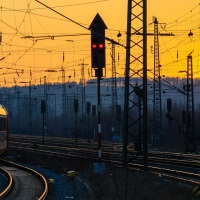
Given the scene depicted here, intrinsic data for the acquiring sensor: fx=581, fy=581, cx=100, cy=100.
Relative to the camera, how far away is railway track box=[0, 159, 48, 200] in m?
19.2

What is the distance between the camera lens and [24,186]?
2259 cm

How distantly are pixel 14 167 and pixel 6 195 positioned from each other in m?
13.2

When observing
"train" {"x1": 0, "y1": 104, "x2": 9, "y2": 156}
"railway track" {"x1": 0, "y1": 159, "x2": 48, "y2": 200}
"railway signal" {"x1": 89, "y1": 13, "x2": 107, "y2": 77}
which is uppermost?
"railway signal" {"x1": 89, "y1": 13, "x2": 107, "y2": 77}

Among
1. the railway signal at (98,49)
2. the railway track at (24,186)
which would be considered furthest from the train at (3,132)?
the railway signal at (98,49)

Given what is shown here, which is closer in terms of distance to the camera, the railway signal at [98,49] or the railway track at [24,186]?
the railway track at [24,186]

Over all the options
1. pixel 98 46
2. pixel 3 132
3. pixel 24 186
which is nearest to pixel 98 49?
pixel 98 46

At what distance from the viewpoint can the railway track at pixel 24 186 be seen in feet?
63.0

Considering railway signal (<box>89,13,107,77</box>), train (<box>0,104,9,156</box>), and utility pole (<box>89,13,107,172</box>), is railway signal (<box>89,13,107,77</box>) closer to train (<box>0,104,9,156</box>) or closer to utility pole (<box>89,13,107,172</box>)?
utility pole (<box>89,13,107,172</box>)

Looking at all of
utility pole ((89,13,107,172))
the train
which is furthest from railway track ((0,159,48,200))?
utility pole ((89,13,107,172))

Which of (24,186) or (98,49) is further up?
(98,49)

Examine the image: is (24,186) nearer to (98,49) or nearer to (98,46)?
(98,49)

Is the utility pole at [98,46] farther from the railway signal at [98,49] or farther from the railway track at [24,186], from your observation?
the railway track at [24,186]

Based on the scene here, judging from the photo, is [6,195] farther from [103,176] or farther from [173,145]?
[173,145]

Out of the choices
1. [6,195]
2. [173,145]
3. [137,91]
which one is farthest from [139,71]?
[173,145]
